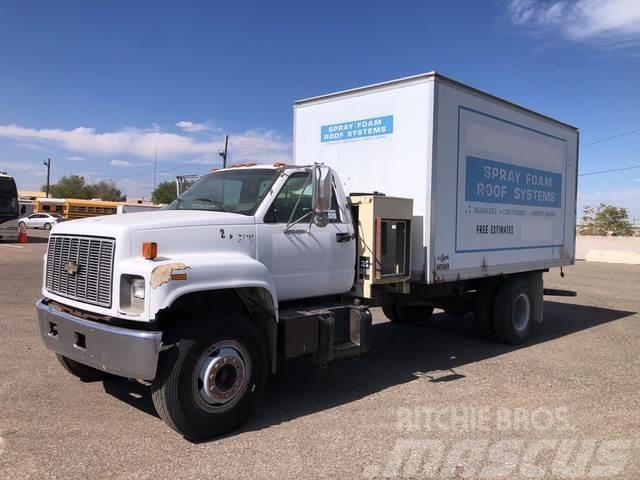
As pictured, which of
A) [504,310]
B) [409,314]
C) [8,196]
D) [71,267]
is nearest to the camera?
[71,267]

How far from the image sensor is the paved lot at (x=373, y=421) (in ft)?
13.7

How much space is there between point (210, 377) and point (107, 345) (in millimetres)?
849

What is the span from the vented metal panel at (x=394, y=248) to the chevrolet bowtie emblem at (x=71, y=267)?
321cm

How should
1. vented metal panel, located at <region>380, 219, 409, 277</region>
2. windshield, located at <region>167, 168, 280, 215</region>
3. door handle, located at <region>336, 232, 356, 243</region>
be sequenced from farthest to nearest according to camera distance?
vented metal panel, located at <region>380, 219, 409, 277</region> → door handle, located at <region>336, 232, 356, 243</region> → windshield, located at <region>167, 168, 280, 215</region>

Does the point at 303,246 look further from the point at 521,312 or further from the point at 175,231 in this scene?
the point at 521,312

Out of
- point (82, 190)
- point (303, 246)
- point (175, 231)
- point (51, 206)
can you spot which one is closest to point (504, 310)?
point (303, 246)

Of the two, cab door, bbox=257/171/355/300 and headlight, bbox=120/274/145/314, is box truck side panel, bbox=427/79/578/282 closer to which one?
cab door, bbox=257/171/355/300

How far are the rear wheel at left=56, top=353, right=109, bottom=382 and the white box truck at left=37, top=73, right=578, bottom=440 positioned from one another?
18 mm

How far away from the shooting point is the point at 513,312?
28.4 feet

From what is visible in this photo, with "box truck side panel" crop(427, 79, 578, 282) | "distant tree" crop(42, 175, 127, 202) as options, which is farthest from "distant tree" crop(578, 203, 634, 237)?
"distant tree" crop(42, 175, 127, 202)

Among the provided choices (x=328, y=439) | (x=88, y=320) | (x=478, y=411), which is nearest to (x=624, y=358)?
(x=478, y=411)

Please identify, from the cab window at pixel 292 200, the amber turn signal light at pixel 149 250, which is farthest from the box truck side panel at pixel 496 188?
the amber turn signal light at pixel 149 250

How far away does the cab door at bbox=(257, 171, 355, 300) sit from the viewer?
17.8 feet

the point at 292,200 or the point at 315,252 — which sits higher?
the point at 292,200
